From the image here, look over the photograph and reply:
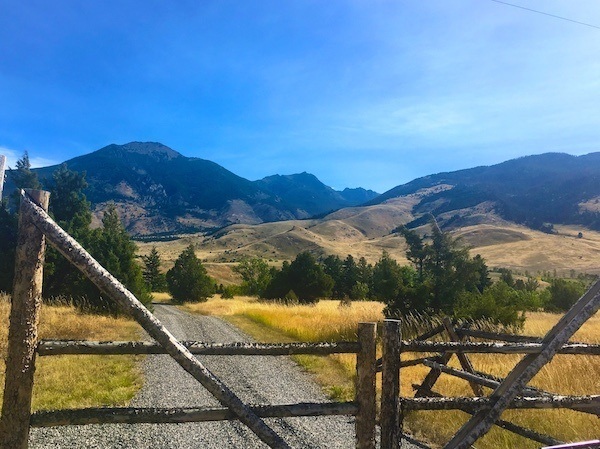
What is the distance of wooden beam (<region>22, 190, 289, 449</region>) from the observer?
3.12 meters

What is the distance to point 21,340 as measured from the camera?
3.13 metres

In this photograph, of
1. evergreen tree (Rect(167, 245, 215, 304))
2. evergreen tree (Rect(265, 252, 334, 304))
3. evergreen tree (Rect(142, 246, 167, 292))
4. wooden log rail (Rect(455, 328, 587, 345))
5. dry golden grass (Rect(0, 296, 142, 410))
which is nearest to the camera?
wooden log rail (Rect(455, 328, 587, 345))

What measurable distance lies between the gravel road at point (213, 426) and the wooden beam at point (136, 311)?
10.3 ft

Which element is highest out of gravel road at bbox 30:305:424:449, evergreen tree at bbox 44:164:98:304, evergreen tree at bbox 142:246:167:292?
evergreen tree at bbox 44:164:98:304

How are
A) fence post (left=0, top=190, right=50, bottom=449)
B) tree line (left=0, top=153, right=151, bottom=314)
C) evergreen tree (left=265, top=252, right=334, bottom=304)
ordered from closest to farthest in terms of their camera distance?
fence post (left=0, top=190, right=50, bottom=449), tree line (left=0, top=153, right=151, bottom=314), evergreen tree (left=265, top=252, right=334, bottom=304)

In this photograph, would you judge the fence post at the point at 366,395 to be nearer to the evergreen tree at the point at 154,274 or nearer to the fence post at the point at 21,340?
the fence post at the point at 21,340

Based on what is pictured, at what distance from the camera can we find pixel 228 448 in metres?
5.76

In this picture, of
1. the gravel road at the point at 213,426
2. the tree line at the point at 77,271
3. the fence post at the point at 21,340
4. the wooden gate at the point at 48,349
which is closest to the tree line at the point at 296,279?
the tree line at the point at 77,271

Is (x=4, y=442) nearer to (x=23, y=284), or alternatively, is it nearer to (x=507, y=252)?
(x=23, y=284)

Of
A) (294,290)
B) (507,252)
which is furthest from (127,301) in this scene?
(507,252)

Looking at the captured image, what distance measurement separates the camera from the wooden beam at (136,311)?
10.2 feet

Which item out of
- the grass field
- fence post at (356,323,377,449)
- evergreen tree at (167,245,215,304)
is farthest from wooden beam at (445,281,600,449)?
evergreen tree at (167,245,215,304)

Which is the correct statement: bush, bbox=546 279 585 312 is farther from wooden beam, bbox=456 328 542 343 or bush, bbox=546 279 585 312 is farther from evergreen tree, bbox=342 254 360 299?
wooden beam, bbox=456 328 542 343

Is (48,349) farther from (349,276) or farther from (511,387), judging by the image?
(349,276)
